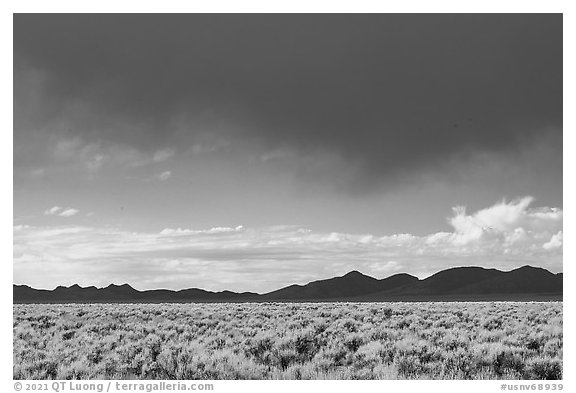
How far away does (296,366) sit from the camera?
459 inches

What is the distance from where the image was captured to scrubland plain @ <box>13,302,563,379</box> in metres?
Result: 11.5

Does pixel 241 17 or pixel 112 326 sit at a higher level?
pixel 241 17

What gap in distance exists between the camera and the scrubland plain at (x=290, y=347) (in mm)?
11508

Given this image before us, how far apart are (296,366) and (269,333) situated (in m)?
3.23

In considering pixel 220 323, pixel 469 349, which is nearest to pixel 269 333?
pixel 220 323

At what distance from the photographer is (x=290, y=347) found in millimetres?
13258
